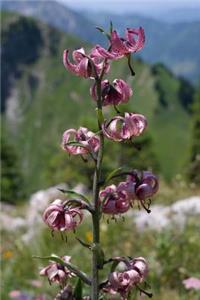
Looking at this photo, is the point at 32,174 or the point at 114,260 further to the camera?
the point at 32,174

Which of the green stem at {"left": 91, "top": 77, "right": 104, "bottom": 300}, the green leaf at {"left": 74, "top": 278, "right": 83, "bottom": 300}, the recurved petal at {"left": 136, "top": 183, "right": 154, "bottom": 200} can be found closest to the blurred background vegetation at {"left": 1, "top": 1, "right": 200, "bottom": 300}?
the green leaf at {"left": 74, "top": 278, "right": 83, "bottom": 300}

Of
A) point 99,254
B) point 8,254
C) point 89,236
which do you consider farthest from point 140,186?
point 8,254

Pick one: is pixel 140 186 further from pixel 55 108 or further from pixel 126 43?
pixel 55 108

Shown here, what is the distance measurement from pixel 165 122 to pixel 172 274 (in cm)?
13660

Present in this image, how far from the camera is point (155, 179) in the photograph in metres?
1.87

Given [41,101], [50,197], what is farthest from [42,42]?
[50,197]

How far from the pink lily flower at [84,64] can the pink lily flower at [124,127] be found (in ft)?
0.48

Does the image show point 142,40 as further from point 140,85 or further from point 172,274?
point 140,85

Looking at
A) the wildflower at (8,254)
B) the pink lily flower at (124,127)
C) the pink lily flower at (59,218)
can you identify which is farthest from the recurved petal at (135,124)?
the wildflower at (8,254)

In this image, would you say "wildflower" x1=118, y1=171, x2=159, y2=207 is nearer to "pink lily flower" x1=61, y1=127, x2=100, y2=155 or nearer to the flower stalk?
the flower stalk

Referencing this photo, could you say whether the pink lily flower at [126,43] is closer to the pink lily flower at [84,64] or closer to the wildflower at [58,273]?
the pink lily flower at [84,64]

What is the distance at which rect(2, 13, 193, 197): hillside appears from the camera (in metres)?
139

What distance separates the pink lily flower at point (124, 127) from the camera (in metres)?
1.80

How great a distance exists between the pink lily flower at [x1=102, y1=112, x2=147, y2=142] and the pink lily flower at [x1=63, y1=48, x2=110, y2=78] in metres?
0.15
